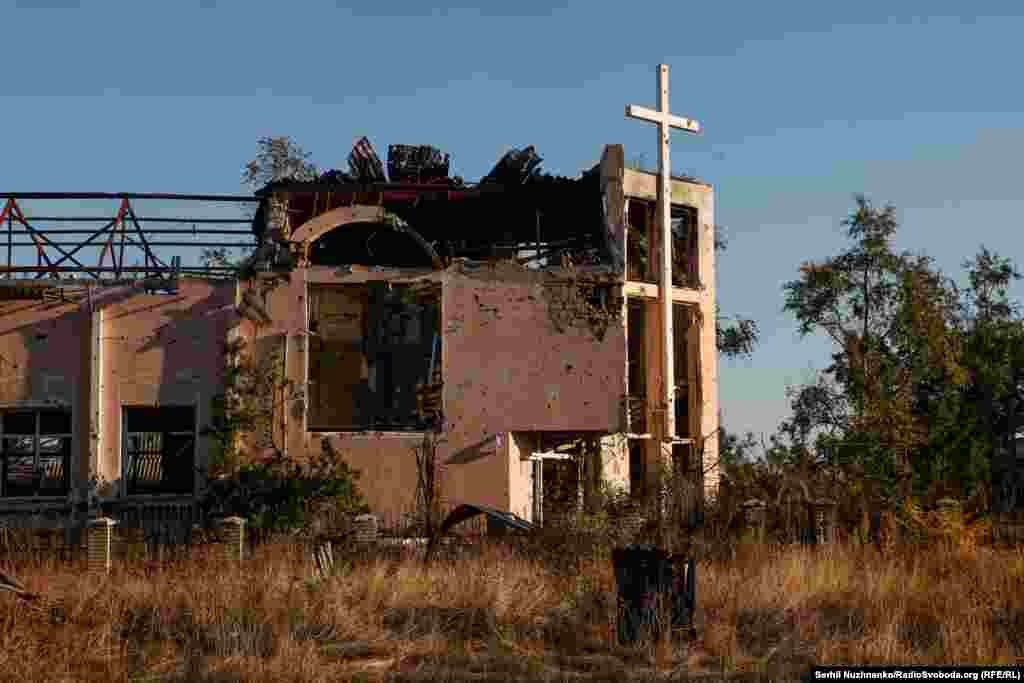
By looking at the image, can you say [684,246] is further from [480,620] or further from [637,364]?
[480,620]

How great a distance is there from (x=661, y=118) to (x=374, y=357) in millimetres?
8113

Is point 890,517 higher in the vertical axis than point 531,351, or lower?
lower

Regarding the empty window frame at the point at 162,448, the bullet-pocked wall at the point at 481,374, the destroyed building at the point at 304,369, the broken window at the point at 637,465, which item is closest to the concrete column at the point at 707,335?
the broken window at the point at 637,465

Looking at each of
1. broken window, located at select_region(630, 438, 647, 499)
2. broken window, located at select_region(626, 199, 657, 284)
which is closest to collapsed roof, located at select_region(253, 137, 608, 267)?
broken window, located at select_region(626, 199, 657, 284)

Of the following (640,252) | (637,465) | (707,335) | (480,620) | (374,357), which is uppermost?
(640,252)

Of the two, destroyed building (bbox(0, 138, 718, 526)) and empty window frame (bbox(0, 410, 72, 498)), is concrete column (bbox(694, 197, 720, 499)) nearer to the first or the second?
destroyed building (bbox(0, 138, 718, 526))

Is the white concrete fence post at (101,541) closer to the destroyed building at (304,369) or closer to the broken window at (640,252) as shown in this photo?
the destroyed building at (304,369)

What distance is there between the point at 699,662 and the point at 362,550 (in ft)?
21.4

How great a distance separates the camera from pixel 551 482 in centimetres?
2412

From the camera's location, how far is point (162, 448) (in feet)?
70.4

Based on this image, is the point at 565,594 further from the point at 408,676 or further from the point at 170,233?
the point at 170,233

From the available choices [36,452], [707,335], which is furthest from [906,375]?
[36,452]

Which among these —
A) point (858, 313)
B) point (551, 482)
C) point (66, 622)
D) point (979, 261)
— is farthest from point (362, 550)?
point (979, 261)

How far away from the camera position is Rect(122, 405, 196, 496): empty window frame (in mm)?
21359
